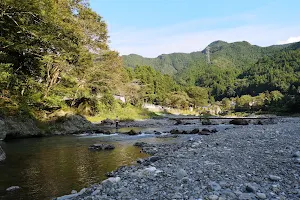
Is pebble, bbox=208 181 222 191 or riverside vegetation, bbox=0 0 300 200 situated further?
riverside vegetation, bbox=0 0 300 200

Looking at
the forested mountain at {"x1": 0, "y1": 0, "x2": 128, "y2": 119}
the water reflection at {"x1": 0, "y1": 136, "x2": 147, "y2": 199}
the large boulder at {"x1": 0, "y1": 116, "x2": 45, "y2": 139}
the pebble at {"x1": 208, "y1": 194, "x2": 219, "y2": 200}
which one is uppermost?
the forested mountain at {"x1": 0, "y1": 0, "x2": 128, "y2": 119}

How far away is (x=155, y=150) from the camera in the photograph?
11.9 m

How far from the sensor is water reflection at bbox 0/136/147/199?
645 cm

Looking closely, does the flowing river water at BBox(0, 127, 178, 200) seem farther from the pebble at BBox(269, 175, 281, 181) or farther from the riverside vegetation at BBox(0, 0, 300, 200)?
the pebble at BBox(269, 175, 281, 181)

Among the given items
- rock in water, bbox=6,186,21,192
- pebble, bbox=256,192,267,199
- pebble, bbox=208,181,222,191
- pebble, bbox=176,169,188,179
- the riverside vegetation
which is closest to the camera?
pebble, bbox=256,192,267,199

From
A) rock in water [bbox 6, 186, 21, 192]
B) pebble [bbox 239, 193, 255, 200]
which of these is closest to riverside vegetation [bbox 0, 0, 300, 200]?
pebble [bbox 239, 193, 255, 200]

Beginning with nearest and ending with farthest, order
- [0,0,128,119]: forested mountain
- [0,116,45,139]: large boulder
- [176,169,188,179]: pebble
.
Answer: [176,169,188,179]: pebble
[0,0,128,119]: forested mountain
[0,116,45,139]: large boulder

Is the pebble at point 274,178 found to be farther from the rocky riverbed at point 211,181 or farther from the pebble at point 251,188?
the pebble at point 251,188

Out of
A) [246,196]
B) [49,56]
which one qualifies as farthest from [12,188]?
[49,56]

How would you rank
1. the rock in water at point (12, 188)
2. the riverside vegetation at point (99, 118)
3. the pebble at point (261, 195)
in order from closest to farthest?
the pebble at point (261, 195) < the riverside vegetation at point (99, 118) < the rock in water at point (12, 188)

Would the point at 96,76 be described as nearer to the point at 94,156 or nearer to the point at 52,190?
the point at 94,156

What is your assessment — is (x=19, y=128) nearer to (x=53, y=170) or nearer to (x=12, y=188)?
(x=53, y=170)

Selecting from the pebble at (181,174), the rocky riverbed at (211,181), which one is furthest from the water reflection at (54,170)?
the pebble at (181,174)

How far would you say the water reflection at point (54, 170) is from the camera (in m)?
6.45
